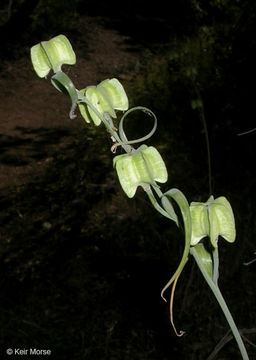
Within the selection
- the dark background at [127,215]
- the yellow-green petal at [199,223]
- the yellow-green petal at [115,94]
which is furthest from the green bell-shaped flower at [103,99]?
the dark background at [127,215]

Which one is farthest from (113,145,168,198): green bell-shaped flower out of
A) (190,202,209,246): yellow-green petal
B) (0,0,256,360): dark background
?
(0,0,256,360): dark background

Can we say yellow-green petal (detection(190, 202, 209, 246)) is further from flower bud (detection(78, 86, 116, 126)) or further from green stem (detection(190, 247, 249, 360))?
flower bud (detection(78, 86, 116, 126))

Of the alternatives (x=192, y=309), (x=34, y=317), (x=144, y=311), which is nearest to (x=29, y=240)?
(x=34, y=317)

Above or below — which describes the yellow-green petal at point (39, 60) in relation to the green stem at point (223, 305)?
above

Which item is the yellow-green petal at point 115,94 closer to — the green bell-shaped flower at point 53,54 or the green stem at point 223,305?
the green bell-shaped flower at point 53,54

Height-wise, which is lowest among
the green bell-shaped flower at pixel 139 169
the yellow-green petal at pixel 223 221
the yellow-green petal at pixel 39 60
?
the yellow-green petal at pixel 223 221

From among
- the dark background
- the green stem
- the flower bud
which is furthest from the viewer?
the dark background

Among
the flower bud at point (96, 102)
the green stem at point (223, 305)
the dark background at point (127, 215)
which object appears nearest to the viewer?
the green stem at point (223, 305)
